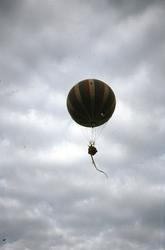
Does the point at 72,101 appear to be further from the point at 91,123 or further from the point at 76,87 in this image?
the point at 91,123

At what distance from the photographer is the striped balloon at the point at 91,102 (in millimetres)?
26375

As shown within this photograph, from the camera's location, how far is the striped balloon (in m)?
26.4

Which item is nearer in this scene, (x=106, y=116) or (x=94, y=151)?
(x=94, y=151)

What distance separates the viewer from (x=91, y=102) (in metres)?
26.3

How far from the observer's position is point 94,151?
26172mm

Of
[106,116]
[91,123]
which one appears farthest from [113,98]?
[91,123]

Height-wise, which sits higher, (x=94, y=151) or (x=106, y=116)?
(x=106, y=116)

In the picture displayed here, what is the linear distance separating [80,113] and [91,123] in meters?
2.38

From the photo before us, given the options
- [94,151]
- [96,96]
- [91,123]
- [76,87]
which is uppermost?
[76,87]

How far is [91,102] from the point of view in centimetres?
2627

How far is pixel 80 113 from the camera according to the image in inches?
1083

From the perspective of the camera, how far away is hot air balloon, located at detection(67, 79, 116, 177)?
26.3m

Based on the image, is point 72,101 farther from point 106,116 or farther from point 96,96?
point 106,116

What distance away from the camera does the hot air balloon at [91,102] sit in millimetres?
26328
